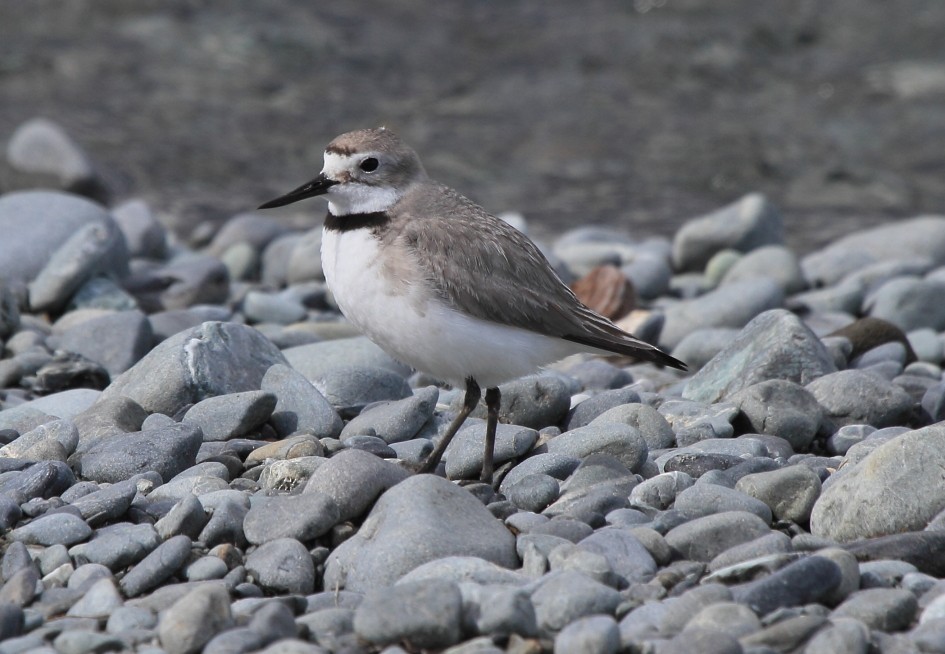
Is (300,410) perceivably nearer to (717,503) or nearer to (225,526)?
(225,526)

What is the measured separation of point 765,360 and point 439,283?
1.97m

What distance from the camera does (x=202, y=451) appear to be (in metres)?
5.20

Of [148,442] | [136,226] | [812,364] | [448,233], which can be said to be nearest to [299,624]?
[148,442]

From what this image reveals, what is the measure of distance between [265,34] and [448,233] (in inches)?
419

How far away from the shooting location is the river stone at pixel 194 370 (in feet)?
18.8

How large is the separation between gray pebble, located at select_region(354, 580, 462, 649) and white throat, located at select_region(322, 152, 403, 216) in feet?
6.97

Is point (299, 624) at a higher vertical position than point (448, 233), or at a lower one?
lower

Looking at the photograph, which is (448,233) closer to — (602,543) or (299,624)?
(602,543)

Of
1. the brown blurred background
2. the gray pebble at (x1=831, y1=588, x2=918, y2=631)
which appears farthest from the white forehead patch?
the brown blurred background

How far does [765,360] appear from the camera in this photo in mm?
6125

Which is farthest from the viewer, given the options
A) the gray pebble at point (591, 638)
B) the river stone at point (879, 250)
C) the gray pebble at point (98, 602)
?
the river stone at point (879, 250)

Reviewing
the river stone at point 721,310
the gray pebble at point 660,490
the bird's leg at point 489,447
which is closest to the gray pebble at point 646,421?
the bird's leg at point 489,447

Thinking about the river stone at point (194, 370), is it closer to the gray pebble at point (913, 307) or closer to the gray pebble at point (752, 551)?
the gray pebble at point (752, 551)

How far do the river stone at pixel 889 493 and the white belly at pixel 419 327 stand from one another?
1.35 metres
